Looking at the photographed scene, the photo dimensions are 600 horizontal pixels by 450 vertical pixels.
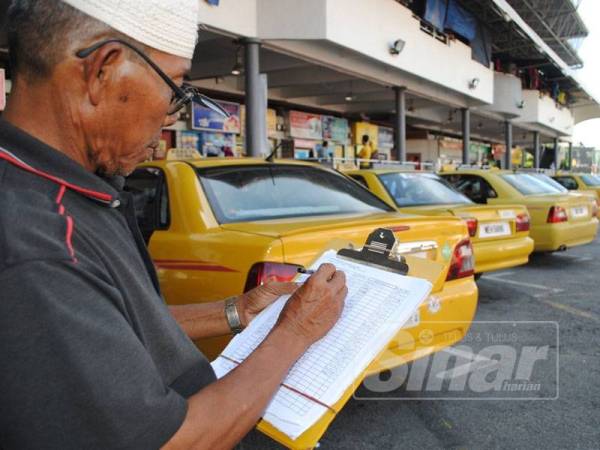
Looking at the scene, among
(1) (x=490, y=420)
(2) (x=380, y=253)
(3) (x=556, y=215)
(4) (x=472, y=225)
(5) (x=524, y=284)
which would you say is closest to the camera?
(2) (x=380, y=253)

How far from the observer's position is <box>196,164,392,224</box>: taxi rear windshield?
3223 mm

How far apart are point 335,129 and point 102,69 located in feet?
61.0

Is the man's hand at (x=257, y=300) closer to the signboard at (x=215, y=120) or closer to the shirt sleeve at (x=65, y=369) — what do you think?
the shirt sleeve at (x=65, y=369)

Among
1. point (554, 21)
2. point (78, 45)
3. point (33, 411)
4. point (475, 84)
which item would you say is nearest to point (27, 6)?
point (78, 45)

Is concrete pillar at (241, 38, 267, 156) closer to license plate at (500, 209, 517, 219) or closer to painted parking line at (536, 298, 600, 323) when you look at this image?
license plate at (500, 209, 517, 219)

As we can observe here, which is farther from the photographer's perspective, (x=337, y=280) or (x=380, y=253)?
(x=380, y=253)

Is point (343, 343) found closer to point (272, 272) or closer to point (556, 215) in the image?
point (272, 272)

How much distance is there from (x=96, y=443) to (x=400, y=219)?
250 cm

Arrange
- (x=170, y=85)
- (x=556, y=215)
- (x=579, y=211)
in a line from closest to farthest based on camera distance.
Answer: (x=170, y=85)
(x=556, y=215)
(x=579, y=211)

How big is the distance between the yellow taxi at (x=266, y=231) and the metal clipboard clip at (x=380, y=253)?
997 mm

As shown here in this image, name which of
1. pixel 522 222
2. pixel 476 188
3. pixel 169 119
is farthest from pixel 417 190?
pixel 169 119

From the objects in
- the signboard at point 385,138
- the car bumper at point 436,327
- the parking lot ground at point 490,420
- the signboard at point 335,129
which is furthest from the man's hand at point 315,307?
the signboard at point 385,138

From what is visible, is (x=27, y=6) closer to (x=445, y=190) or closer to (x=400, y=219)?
(x=400, y=219)

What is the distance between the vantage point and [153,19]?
0.98m
